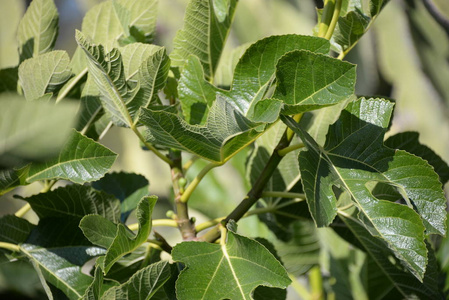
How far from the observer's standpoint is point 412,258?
0.33m

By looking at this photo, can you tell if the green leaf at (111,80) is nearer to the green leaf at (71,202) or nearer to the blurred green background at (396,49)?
the green leaf at (71,202)

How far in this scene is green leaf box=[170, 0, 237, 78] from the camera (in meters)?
0.43

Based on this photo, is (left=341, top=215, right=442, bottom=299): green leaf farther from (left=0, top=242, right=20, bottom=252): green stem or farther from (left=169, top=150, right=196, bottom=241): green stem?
(left=0, top=242, right=20, bottom=252): green stem

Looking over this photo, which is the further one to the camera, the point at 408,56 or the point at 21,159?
the point at 408,56

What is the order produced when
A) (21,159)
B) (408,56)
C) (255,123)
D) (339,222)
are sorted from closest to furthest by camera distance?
(21,159) → (255,123) → (339,222) → (408,56)

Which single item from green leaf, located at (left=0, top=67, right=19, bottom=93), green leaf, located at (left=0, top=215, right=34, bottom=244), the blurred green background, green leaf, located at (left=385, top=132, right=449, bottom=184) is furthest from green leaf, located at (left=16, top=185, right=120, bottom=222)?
the blurred green background

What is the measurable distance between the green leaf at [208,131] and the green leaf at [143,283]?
0.28 ft

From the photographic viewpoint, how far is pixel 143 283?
1.16 feet

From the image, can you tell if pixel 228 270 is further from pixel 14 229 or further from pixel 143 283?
pixel 14 229

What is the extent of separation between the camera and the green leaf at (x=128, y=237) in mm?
339

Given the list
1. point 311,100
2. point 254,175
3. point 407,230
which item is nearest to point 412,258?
point 407,230

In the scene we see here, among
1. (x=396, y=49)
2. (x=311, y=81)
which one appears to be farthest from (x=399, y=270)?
(x=396, y=49)

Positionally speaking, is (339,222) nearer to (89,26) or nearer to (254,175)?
(254,175)

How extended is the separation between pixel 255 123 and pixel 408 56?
58.0 inches
